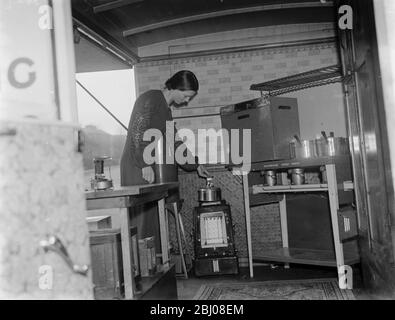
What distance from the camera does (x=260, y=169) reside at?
4102mm

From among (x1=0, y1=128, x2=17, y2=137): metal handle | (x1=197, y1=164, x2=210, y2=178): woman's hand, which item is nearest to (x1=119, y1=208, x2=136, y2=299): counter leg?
(x1=0, y1=128, x2=17, y2=137): metal handle

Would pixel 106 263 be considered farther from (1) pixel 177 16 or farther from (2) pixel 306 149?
(1) pixel 177 16

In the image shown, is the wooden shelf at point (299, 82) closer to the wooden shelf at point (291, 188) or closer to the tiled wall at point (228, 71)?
the tiled wall at point (228, 71)

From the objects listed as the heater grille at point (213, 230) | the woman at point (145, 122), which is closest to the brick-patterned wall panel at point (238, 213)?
the heater grille at point (213, 230)

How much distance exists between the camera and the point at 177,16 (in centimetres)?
457

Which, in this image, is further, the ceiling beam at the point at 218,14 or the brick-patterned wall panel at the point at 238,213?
the brick-patterned wall panel at the point at 238,213

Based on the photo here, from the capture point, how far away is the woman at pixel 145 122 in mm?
3248

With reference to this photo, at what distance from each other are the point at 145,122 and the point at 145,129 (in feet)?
0.19

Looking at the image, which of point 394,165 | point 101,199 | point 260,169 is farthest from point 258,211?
point 394,165

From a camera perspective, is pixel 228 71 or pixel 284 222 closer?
pixel 284 222

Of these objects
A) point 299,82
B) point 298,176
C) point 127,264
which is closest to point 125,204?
point 127,264

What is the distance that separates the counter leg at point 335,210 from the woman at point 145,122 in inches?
54.5

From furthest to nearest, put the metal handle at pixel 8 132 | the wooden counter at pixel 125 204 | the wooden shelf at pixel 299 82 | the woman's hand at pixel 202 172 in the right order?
the woman's hand at pixel 202 172 → the wooden shelf at pixel 299 82 → the wooden counter at pixel 125 204 → the metal handle at pixel 8 132
